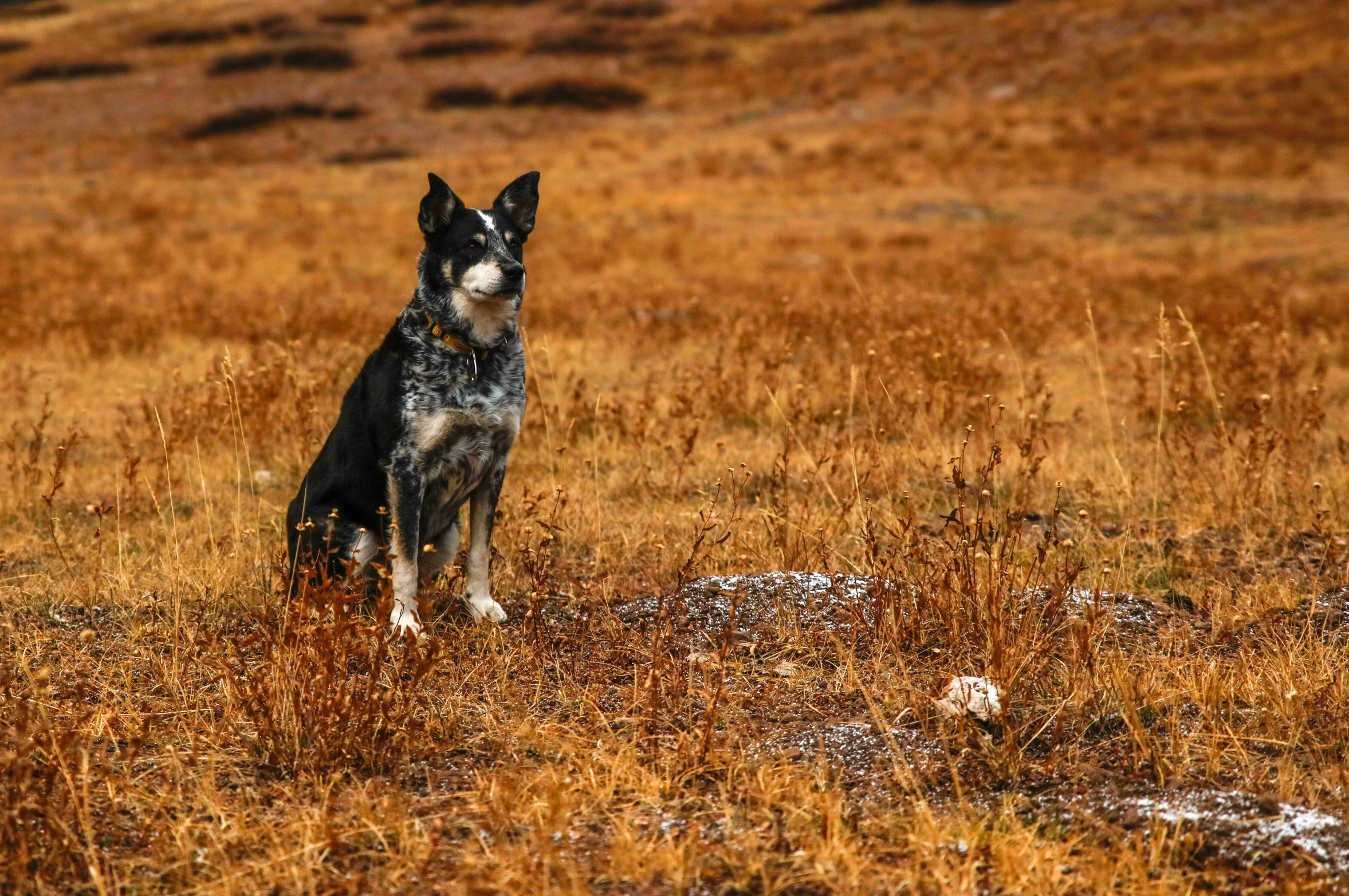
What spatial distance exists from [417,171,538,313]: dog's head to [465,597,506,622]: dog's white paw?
1.24 m

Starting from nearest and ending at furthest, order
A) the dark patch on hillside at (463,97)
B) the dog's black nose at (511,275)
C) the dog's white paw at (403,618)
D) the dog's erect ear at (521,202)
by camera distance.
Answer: the dog's white paw at (403,618) → the dog's black nose at (511,275) → the dog's erect ear at (521,202) → the dark patch on hillside at (463,97)

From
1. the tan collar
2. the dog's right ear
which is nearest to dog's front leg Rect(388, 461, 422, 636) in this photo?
the tan collar

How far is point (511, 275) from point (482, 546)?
1.17 meters

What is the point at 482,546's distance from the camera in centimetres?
476

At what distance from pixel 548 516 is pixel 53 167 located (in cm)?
2870

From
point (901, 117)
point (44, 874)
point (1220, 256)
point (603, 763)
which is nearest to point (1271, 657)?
point (603, 763)

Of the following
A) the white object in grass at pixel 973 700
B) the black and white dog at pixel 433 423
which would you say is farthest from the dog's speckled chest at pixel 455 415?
the white object in grass at pixel 973 700

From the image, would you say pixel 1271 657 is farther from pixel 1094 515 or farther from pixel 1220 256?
pixel 1220 256

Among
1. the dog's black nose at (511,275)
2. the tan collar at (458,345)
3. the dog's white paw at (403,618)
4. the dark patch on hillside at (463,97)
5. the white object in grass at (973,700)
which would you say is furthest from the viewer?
the dark patch on hillside at (463,97)

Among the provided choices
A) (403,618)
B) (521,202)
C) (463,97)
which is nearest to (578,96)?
(463,97)

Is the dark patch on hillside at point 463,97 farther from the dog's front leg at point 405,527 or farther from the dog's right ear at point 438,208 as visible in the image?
the dog's front leg at point 405,527

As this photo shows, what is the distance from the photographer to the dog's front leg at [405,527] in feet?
14.9

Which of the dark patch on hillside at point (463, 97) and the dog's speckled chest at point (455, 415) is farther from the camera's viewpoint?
the dark patch on hillside at point (463, 97)

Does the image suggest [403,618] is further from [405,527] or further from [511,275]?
[511,275]
